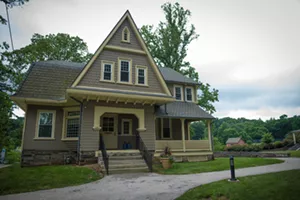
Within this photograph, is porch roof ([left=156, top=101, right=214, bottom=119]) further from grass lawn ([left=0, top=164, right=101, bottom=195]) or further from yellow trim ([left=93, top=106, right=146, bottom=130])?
grass lawn ([left=0, top=164, right=101, bottom=195])

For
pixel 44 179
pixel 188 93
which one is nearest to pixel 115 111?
pixel 44 179

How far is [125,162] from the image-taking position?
1121 centimetres

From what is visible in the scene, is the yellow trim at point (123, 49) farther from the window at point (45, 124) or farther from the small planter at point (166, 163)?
the small planter at point (166, 163)

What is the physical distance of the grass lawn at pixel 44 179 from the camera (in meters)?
7.57

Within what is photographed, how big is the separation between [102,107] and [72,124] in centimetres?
273

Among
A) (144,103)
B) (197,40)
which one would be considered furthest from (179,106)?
(197,40)

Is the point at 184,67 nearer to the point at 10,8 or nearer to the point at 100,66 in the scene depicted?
the point at 100,66

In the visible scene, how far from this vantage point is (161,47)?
2870 cm

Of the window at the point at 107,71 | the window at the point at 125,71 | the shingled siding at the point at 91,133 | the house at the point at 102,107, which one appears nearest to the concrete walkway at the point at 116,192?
the house at the point at 102,107

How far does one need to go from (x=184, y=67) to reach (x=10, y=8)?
71.9ft

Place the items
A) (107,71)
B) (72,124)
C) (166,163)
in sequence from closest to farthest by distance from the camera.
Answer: (166,163)
(107,71)
(72,124)

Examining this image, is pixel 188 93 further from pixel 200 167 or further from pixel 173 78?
pixel 200 167

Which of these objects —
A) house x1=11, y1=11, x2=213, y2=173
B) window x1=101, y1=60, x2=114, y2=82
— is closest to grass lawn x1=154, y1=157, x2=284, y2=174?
house x1=11, y1=11, x2=213, y2=173

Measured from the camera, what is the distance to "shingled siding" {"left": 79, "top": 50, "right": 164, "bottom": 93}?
1269 centimetres
